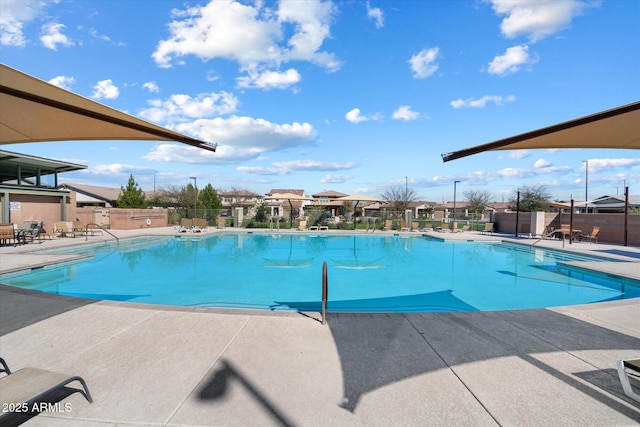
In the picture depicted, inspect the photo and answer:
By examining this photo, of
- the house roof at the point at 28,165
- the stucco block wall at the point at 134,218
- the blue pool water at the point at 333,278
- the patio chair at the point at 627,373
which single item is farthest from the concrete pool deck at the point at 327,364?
the stucco block wall at the point at 134,218

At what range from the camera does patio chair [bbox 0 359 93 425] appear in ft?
5.98

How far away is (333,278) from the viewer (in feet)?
29.0

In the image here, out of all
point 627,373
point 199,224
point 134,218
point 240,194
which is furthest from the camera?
point 240,194

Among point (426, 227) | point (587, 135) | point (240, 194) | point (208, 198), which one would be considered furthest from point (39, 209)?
point (240, 194)

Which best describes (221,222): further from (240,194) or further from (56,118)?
(240,194)

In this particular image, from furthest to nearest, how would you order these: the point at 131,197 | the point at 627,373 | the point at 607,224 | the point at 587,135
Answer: the point at 131,197
the point at 607,224
the point at 587,135
the point at 627,373

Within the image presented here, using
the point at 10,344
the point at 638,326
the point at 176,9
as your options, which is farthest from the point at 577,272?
the point at 176,9

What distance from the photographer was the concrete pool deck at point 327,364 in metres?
2.21

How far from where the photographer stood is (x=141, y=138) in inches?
147

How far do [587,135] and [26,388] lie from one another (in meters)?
5.64

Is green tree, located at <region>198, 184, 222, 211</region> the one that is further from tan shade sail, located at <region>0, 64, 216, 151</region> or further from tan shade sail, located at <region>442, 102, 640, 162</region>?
tan shade sail, located at <region>442, 102, 640, 162</region>

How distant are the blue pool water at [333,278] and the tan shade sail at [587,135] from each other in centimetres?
376

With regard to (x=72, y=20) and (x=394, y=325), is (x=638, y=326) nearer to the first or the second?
(x=394, y=325)

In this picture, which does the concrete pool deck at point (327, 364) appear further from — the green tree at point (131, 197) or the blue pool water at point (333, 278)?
the green tree at point (131, 197)
